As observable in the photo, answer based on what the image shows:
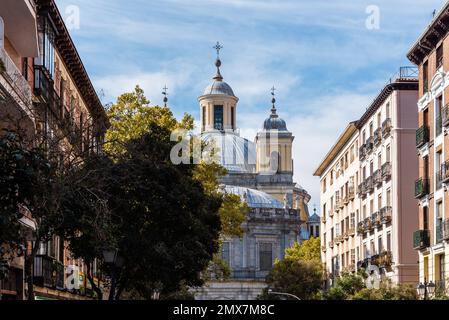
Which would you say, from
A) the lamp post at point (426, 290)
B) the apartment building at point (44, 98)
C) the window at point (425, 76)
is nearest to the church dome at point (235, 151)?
the apartment building at point (44, 98)

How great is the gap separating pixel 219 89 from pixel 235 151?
451 inches

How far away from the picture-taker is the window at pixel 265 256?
441ft

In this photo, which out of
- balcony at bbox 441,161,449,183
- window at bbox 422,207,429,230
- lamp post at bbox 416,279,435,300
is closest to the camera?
lamp post at bbox 416,279,435,300

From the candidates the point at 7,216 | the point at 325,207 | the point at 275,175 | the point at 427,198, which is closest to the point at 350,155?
the point at 325,207

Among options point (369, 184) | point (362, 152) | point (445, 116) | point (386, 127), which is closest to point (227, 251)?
point (362, 152)

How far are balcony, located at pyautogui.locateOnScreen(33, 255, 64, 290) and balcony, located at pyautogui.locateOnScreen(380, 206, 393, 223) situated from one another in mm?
20017

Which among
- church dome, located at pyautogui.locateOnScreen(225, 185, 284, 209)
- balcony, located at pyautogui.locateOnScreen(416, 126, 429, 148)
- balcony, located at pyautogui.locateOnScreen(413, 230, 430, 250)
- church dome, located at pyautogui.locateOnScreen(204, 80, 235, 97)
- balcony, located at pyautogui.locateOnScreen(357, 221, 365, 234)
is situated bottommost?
balcony, located at pyautogui.locateOnScreen(413, 230, 430, 250)

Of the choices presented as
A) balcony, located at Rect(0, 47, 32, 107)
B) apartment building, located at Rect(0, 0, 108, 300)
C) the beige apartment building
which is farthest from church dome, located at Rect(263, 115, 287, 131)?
balcony, located at Rect(0, 47, 32, 107)

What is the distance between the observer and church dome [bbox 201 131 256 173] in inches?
5792

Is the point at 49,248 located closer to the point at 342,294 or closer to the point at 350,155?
the point at 342,294

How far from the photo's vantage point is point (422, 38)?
4359 centimetres

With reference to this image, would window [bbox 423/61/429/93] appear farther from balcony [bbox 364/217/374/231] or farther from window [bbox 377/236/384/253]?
balcony [bbox 364/217/374/231]

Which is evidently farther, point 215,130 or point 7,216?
point 215,130

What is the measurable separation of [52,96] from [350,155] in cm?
3476
